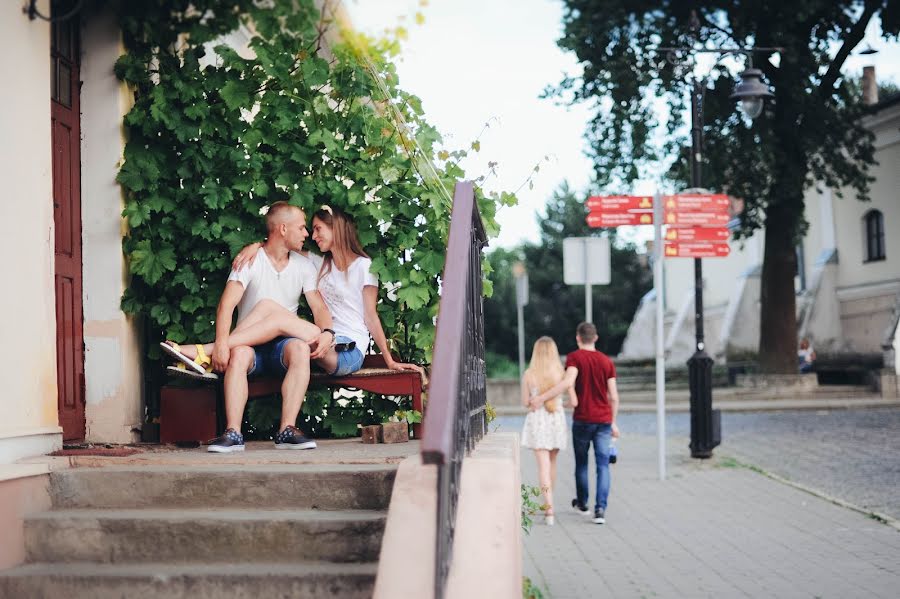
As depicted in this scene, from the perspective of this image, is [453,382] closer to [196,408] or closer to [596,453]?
[196,408]

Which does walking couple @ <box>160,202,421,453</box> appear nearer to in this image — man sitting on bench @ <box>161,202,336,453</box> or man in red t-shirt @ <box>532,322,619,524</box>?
man sitting on bench @ <box>161,202,336,453</box>

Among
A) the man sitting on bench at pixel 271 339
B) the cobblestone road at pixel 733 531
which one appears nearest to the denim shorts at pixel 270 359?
the man sitting on bench at pixel 271 339

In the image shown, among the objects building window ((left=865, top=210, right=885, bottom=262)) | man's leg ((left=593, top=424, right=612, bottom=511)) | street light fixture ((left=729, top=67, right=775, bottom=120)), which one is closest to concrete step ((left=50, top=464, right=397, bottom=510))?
man's leg ((left=593, top=424, right=612, bottom=511))

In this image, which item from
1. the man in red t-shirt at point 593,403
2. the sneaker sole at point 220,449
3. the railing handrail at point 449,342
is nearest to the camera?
the railing handrail at point 449,342

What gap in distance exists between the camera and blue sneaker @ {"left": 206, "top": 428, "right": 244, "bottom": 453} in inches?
236

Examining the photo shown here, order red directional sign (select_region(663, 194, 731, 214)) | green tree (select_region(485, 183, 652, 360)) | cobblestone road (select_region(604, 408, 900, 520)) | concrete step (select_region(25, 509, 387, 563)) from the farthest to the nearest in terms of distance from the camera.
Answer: green tree (select_region(485, 183, 652, 360)) < red directional sign (select_region(663, 194, 731, 214)) < cobblestone road (select_region(604, 408, 900, 520)) < concrete step (select_region(25, 509, 387, 563))

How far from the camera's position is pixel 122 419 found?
6781 millimetres

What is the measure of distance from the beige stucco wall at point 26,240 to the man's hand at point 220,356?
0.90 m

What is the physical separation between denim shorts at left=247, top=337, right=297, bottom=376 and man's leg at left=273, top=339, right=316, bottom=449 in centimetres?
14

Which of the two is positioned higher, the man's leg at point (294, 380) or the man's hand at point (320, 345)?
the man's hand at point (320, 345)

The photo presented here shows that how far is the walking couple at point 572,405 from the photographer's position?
10.8m

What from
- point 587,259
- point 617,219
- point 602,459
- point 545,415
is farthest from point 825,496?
point 587,259

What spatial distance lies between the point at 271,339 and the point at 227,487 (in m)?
1.41

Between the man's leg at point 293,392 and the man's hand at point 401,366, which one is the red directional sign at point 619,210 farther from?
the man's leg at point 293,392
